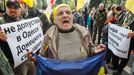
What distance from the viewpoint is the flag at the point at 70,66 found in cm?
384

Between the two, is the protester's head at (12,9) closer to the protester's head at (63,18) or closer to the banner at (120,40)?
the protester's head at (63,18)

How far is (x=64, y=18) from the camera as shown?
4148mm

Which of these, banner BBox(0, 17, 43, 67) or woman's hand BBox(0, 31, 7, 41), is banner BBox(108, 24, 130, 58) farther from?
woman's hand BBox(0, 31, 7, 41)

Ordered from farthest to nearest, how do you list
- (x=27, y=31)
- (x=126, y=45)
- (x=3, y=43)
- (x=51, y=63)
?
(x=126, y=45) → (x=27, y=31) → (x=3, y=43) → (x=51, y=63)

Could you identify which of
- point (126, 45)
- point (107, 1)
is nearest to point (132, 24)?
point (126, 45)

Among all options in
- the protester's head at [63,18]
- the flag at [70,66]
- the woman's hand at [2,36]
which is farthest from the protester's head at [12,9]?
the flag at [70,66]

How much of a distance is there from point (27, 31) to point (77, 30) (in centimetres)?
189

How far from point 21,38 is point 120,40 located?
7.68ft

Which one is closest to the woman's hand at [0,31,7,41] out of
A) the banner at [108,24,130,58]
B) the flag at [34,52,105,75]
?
the flag at [34,52,105,75]

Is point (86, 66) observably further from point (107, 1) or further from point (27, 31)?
point (107, 1)

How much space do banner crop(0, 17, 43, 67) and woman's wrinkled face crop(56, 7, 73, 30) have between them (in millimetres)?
1190

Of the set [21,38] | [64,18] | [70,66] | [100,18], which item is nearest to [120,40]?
[21,38]

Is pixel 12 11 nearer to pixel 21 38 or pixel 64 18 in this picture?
pixel 21 38

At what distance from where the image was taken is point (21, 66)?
17.8ft
